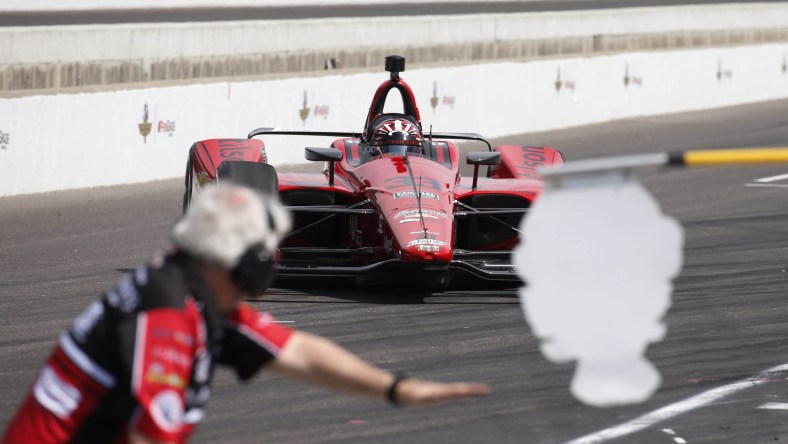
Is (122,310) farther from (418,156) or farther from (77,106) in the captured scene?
(77,106)

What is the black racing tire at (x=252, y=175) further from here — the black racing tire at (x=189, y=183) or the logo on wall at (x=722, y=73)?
the logo on wall at (x=722, y=73)

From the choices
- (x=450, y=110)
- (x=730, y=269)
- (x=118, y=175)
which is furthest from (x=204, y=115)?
(x=730, y=269)

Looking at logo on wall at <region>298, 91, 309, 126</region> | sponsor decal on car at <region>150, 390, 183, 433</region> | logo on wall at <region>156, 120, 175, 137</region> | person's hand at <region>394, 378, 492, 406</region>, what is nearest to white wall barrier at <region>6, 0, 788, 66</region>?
logo on wall at <region>298, 91, 309, 126</region>

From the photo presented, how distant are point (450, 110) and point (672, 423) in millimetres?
14888

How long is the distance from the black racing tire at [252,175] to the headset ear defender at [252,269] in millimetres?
7093

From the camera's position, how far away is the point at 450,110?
22.1 meters

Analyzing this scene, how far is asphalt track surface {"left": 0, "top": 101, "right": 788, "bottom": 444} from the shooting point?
24.1 feet

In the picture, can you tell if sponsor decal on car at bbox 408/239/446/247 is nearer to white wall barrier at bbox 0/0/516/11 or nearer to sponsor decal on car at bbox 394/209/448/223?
sponsor decal on car at bbox 394/209/448/223

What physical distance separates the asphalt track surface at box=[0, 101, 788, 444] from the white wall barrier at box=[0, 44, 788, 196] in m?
0.54

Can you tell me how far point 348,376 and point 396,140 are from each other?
27.0 feet

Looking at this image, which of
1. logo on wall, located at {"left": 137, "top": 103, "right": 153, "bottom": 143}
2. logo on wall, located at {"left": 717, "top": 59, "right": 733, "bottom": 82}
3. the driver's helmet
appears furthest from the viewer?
logo on wall, located at {"left": 717, "top": 59, "right": 733, "bottom": 82}

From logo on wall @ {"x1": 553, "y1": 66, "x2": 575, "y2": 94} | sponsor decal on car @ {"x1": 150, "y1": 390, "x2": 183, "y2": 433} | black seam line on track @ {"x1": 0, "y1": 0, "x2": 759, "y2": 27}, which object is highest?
black seam line on track @ {"x1": 0, "y1": 0, "x2": 759, "y2": 27}

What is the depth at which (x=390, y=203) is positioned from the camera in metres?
10.9

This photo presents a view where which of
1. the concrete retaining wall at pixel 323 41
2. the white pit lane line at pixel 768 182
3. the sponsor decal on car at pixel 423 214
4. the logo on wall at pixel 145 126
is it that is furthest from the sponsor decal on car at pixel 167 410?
the concrete retaining wall at pixel 323 41
